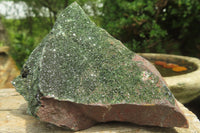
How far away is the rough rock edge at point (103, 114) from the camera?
1418 millimetres

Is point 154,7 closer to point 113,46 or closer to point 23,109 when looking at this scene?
point 113,46

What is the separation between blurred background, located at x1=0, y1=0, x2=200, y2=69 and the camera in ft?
9.50

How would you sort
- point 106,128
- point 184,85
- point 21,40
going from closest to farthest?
point 106,128 < point 184,85 < point 21,40

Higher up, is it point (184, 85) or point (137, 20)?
point (137, 20)

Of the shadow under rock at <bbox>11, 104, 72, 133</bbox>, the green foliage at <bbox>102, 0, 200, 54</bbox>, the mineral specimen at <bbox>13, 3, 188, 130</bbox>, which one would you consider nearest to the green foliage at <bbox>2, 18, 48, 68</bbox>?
the green foliage at <bbox>102, 0, 200, 54</bbox>

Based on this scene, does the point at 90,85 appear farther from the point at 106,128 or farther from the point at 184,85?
the point at 184,85

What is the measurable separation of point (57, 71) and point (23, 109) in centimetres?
72

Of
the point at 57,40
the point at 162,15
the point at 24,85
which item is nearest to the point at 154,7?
the point at 162,15

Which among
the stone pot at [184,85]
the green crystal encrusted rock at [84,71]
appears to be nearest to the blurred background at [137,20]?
the stone pot at [184,85]

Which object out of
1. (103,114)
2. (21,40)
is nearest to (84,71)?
(103,114)

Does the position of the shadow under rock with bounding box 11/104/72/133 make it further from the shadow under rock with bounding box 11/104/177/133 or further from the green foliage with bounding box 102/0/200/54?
the green foliage with bounding box 102/0/200/54

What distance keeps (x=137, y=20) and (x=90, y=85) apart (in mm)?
2094

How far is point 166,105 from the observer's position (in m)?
1.42

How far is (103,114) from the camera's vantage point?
4.81 ft
